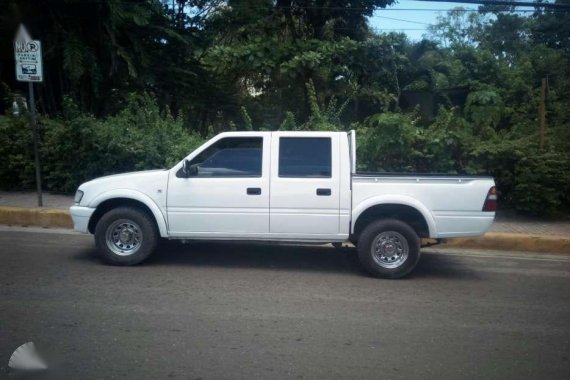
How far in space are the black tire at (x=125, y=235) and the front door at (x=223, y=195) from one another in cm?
30

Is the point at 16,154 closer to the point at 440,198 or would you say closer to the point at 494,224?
the point at 440,198

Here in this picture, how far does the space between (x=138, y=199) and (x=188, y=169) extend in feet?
2.36

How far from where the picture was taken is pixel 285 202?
22.6 feet

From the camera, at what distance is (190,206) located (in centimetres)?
698

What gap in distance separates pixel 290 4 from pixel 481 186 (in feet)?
36.7

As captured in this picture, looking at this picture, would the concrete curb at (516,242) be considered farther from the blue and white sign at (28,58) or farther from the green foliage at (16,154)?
the green foliage at (16,154)

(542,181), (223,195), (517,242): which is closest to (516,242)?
(517,242)

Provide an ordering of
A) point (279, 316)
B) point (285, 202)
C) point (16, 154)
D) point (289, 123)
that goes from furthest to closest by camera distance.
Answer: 1. point (16, 154)
2. point (289, 123)
3. point (285, 202)
4. point (279, 316)

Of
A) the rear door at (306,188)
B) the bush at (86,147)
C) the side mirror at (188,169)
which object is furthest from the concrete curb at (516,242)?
the bush at (86,147)

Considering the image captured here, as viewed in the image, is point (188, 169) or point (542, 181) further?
point (542, 181)

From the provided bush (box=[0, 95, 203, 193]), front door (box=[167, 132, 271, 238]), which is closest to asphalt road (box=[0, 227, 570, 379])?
front door (box=[167, 132, 271, 238])

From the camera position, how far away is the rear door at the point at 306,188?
6.88m

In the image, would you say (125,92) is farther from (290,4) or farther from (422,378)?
(422,378)

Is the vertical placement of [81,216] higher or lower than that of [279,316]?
higher
